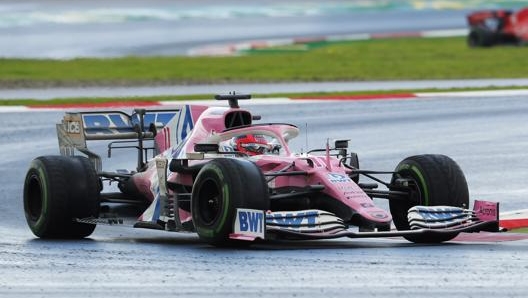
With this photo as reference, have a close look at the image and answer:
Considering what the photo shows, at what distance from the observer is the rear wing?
44.9ft

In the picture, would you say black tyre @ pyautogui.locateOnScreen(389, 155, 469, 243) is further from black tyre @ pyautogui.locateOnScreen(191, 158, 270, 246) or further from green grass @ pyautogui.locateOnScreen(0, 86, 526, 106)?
green grass @ pyautogui.locateOnScreen(0, 86, 526, 106)

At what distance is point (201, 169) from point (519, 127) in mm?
10332

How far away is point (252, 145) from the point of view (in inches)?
488

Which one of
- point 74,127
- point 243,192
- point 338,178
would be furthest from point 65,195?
point 338,178

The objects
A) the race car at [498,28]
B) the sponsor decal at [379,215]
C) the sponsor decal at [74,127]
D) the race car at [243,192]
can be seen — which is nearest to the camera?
the race car at [243,192]

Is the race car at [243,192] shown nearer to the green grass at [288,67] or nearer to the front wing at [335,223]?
the front wing at [335,223]

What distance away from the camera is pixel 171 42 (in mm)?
46406

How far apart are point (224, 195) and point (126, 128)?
3.75m

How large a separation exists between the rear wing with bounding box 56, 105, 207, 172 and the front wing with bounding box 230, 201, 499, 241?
2.85 metres

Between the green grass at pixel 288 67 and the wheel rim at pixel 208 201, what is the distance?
16813 mm

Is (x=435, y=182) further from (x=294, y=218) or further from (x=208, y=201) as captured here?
(x=208, y=201)

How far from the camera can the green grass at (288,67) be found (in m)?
30.1

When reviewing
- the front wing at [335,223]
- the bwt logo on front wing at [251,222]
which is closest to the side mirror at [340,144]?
the front wing at [335,223]

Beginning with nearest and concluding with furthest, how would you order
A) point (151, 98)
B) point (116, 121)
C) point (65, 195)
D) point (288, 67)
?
point (65, 195), point (116, 121), point (151, 98), point (288, 67)
